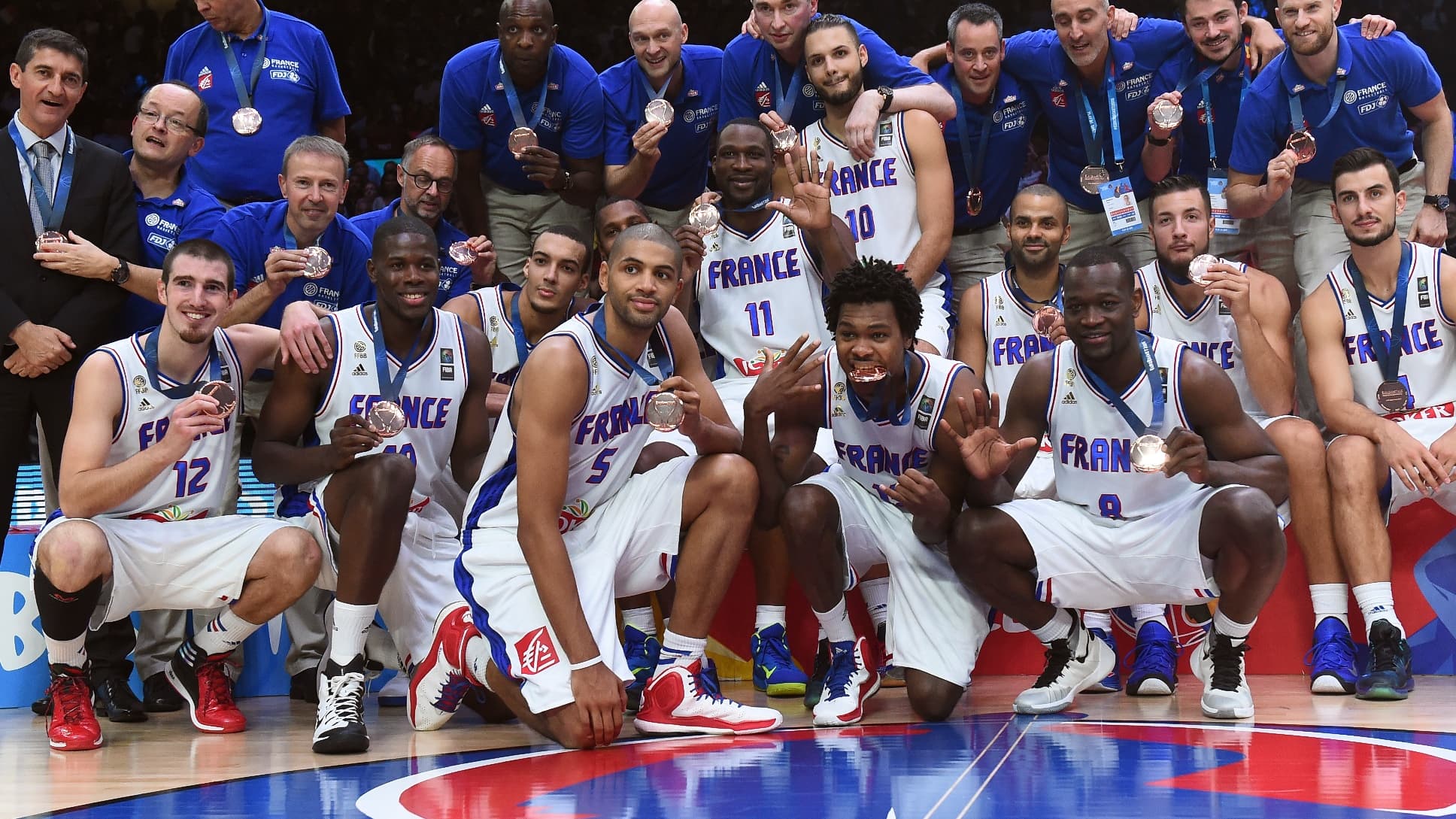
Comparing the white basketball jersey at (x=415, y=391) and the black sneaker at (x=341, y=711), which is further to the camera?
the white basketball jersey at (x=415, y=391)

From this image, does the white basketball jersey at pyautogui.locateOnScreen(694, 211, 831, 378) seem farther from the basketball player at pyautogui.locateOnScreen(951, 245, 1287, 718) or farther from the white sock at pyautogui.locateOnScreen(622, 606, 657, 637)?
the basketball player at pyautogui.locateOnScreen(951, 245, 1287, 718)

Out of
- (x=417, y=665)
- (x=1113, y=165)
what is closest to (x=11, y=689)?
(x=417, y=665)

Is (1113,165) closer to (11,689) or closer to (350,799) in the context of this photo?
(350,799)

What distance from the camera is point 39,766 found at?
4.10 m

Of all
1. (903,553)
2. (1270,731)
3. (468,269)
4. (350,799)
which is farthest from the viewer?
(468,269)

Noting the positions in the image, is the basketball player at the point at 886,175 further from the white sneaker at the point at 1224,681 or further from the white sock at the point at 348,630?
the white sock at the point at 348,630

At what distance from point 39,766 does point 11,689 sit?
157 centimetres

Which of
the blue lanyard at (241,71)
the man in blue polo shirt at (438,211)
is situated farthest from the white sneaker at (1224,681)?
the blue lanyard at (241,71)

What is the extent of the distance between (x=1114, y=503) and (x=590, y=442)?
175 centimetres

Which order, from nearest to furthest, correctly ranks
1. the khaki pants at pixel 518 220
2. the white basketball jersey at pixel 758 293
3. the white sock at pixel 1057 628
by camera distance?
1. the white sock at pixel 1057 628
2. the white basketball jersey at pixel 758 293
3. the khaki pants at pixel 518 220

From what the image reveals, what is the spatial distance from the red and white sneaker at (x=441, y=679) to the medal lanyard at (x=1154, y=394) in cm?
217

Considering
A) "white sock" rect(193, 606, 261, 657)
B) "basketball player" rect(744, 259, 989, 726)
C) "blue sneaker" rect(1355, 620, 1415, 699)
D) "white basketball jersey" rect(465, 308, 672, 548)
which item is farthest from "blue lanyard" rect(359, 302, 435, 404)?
"blue sneaker" rect(1355, 620, 1415, 699)

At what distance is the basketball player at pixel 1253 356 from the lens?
195 inches

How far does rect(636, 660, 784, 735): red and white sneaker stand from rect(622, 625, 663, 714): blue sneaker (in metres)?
0.54
